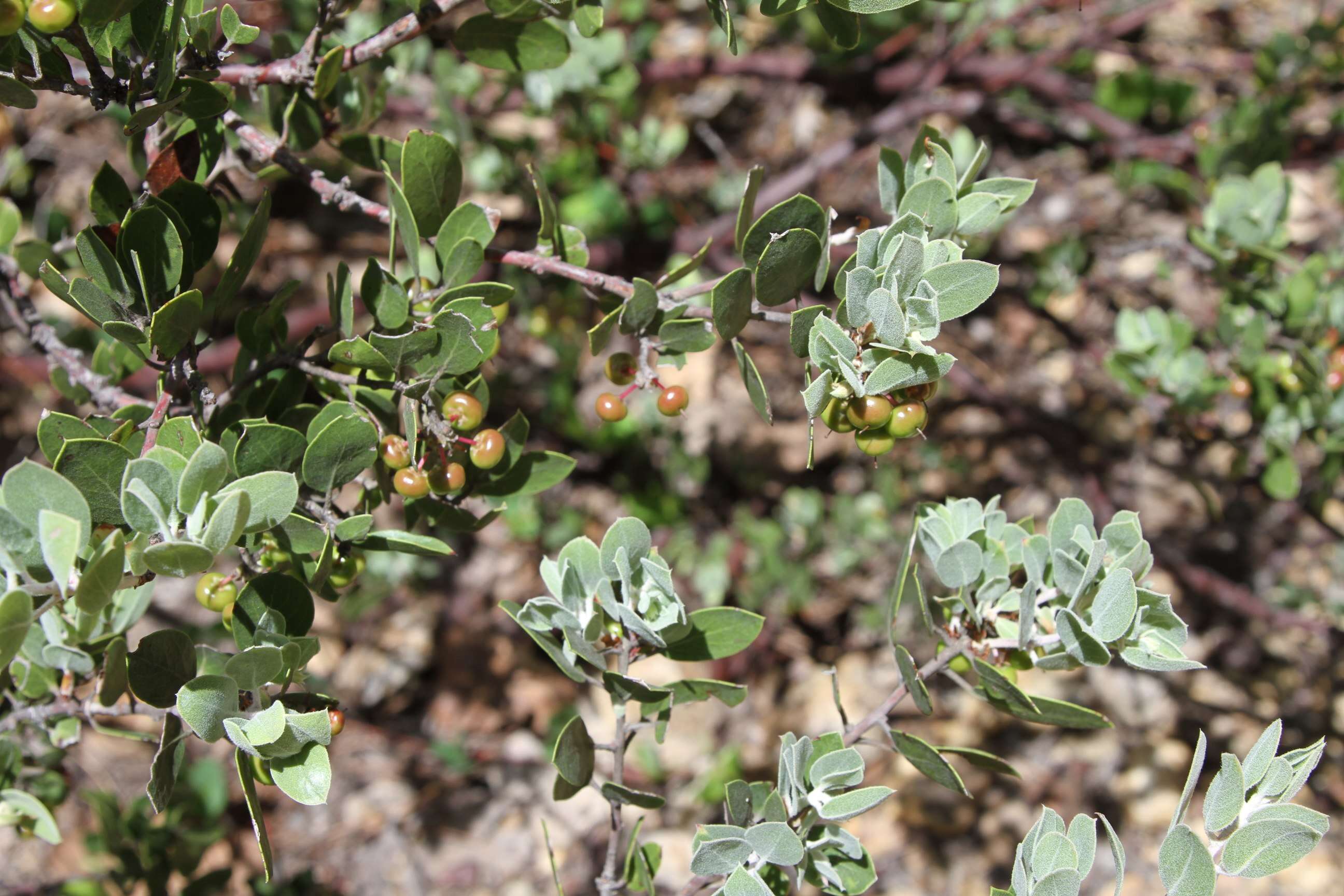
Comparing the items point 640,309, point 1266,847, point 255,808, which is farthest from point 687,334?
point 1266,847

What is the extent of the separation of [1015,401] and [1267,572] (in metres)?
1.01

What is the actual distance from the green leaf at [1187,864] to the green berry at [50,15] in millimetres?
1420

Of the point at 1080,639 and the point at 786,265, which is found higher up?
the point at 786,265

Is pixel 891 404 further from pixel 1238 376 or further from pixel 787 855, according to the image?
pixel 1238 376

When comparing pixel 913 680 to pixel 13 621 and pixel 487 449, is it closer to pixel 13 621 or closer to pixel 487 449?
pixel 487 449

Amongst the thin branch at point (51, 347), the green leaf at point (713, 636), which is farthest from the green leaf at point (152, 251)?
the green leaf at point (713, 636)

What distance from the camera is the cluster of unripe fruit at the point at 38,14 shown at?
846 mm

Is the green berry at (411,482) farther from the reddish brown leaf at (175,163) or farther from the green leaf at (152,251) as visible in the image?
the reddish brown leaf at (175,163)

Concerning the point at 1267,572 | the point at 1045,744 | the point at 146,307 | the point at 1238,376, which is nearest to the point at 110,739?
the point at 146,307

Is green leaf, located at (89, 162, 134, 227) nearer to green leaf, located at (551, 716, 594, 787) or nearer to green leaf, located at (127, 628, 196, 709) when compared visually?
green leaf, located at (127, 628, 196, 709)

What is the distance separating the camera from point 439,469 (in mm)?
1156

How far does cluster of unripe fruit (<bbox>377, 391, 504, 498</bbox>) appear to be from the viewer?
1116mm

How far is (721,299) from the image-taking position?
1032mm

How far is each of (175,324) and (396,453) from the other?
0.29 meters
